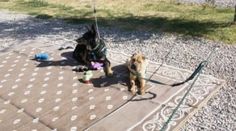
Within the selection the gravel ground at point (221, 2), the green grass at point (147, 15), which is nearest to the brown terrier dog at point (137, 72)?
the green grass at point (147, 15)

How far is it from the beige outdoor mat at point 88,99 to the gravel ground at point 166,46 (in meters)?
0.30

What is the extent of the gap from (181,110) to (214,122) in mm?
674

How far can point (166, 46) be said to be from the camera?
33.5 ft

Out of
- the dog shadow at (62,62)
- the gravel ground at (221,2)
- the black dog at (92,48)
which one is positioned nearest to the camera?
the black dog at (92,48)

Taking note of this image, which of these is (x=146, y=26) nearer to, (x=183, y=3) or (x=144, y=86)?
(x=183, y=3)

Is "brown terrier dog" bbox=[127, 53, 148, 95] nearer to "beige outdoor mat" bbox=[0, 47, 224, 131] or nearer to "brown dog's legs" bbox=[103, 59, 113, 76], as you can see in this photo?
"beige outdoor mat" bbox=[0, 47, 224, 131]

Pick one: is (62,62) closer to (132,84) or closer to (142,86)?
(132,84)

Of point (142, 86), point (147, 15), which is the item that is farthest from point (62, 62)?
point (147, 15)

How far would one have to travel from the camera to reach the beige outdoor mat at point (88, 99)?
6621mm

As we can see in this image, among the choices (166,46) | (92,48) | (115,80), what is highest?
(92,48)

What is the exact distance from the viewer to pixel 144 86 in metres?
7.63

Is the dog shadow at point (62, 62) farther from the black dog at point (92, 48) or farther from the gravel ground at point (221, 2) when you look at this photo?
the gravel ground at point (221, 2)

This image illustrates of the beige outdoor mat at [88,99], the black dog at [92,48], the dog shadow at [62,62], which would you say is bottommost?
the beige outdoor mat at [88,99]

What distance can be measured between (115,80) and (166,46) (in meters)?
2.72
